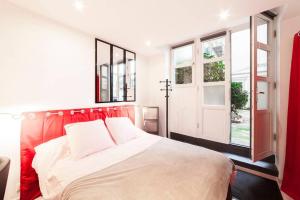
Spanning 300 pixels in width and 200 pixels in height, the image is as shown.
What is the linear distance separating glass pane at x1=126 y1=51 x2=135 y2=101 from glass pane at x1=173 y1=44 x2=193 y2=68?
1041 millimetres

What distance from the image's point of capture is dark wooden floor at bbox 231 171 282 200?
1809 millimetres

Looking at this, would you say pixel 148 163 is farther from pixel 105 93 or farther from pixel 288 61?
pixel 288 61

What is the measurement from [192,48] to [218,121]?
166 cm

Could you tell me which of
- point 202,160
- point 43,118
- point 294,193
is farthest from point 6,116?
point 294,193

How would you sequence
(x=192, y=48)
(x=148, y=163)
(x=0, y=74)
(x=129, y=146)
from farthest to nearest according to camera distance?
(x=192, y=48), (x=129, y=146), (x=0, y=74), (x=148, y=163)

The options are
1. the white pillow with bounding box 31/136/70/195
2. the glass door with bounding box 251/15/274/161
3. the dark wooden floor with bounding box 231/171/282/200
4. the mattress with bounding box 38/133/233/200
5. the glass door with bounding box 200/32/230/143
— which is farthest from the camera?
the glass door with bounding box 200/32/230/143

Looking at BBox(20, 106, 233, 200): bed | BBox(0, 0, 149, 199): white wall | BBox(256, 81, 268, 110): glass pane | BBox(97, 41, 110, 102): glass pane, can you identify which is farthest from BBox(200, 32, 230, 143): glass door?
BBox(0, 0, 149, 199): white wall

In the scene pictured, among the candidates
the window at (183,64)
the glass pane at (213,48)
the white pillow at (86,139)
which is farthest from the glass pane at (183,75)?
the white pillow at (86,139)

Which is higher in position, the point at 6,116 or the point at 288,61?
the point at 288,61

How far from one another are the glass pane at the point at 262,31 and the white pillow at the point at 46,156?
332 cm

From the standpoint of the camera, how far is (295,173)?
6.12ft

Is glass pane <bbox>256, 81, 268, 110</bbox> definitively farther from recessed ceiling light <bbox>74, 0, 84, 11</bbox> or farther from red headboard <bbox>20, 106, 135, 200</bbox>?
red headboard <bbox>20, 106, 135, 200</bbox>

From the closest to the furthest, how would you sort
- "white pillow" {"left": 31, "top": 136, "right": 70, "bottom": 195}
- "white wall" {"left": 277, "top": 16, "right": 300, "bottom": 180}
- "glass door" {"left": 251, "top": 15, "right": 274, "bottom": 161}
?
"white pillow" {"left": 31, "top": 136, "right": 70, "bottom": 195} < "white wall" {"left": 277, "top": 16, "right": 300, "bottom": 180} < "glass door" {"left": 251, "top": 15, "right": 274, "bottom": 161}

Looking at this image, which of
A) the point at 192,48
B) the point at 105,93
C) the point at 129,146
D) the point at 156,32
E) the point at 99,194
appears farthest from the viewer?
the point at 192,48
